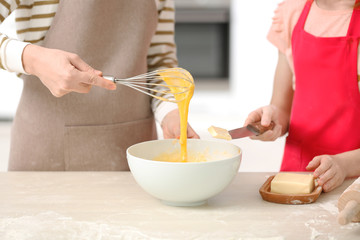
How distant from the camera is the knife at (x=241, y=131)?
2.99 ft

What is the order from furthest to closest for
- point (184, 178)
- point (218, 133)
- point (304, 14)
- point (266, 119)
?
point (304, 14)
point (266, 119)
point (218, 133)
point (184, 178)

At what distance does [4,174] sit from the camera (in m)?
1.07

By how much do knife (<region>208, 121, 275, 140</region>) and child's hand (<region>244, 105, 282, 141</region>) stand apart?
1 cm

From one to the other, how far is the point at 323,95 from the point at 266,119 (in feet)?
0.68

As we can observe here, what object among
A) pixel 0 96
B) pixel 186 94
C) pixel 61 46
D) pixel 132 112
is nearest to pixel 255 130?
pixel 186 94

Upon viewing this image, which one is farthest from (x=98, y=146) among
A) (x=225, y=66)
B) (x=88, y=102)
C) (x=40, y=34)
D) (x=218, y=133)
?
(x=225, y=66)

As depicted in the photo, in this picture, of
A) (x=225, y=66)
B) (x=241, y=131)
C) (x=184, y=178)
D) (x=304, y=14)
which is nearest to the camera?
(x=184, y=178)

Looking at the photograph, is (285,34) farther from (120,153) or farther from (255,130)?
(120,153)

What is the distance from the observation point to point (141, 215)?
0.82 meters

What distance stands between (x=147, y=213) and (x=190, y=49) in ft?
7.13

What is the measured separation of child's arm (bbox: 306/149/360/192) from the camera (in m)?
0.93

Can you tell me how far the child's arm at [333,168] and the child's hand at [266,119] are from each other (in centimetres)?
19

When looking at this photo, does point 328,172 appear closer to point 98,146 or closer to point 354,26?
point 354,26

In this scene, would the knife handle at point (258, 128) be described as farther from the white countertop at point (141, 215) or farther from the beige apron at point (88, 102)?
the beige apron at point (88, 102)
